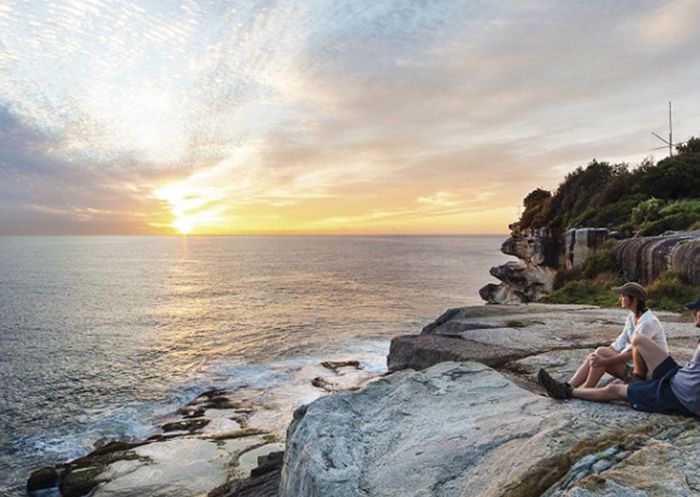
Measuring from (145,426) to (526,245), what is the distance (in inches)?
1108

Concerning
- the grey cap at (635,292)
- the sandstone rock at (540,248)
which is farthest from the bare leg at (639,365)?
the sandstone rock at (540,248)

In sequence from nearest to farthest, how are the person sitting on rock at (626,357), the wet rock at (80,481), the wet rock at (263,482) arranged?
the person sitting on rock at (626,357) → the wet rock at (263,482) → the wet rock at (80,481)

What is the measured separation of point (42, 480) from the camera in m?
11.9

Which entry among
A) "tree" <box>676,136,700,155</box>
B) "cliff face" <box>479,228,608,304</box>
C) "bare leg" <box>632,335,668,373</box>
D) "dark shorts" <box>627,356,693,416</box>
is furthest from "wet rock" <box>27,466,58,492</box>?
"tree" <box>676,136,700,155</box>

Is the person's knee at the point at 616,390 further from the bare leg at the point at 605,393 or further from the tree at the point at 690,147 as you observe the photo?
the tree at the point at 690,147

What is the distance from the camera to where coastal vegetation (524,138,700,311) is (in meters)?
18.3

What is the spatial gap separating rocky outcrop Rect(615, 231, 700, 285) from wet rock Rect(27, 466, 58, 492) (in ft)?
64.8

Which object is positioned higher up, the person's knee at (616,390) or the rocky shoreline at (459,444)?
the person's knee at (616,390)

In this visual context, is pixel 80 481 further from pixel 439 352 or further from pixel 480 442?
pixel 480 442

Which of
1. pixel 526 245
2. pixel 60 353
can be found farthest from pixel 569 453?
pixel 526 245

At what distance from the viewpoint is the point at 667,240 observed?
56.7 feet

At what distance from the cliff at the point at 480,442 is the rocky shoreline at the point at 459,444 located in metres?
0.02

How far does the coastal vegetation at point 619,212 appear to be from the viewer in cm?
1830

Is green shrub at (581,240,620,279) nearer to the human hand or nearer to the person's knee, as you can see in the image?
the human hand
